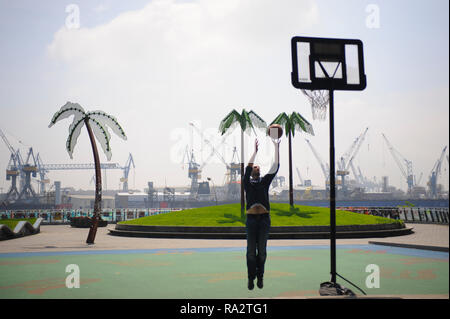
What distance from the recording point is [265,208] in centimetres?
618

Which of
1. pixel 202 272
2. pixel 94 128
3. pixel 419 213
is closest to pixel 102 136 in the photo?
pixel 94 128

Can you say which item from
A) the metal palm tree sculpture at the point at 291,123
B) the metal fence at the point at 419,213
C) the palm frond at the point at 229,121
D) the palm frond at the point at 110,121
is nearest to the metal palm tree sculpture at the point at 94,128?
the palm frond at the point at 110,121

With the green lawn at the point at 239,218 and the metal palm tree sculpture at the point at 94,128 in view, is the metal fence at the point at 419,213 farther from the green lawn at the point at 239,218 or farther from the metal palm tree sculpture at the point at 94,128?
the metal palm tree sculpture at the point at 94,128

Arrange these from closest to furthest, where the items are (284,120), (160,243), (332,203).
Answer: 1. (332,203)
2. (160,243)
3. (284,120)

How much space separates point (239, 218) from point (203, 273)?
49.1ft

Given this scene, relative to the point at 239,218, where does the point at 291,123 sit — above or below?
above

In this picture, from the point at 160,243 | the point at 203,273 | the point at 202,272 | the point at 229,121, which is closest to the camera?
the point at 203,273

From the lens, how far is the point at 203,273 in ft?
29.8

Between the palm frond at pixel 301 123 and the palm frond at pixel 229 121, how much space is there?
18.4ft

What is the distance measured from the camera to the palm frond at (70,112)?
58.5 ft

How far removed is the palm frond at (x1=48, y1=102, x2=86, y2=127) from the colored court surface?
21.0ft

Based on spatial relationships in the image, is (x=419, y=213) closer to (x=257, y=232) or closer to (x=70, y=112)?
(x=70, y=112)
